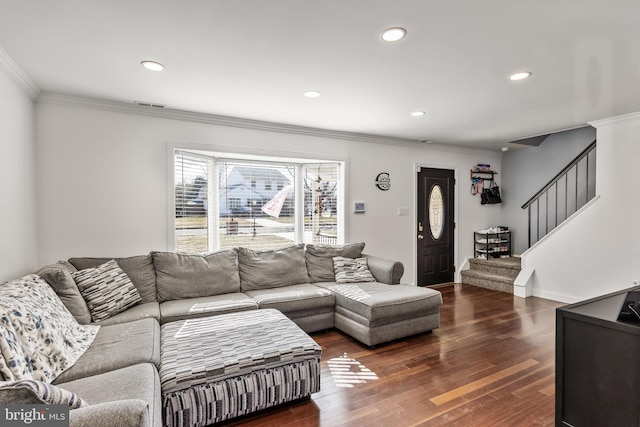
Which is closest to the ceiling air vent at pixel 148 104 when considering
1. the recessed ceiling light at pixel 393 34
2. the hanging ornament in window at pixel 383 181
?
the recessed ceiling light at pixel 393 34

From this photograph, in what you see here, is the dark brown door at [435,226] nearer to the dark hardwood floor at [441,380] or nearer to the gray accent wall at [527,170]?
the gray accent wall at [527,170]

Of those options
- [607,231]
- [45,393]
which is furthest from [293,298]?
[607,231]

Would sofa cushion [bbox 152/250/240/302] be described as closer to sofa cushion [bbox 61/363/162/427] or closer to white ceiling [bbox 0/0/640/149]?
sofa cushion [bbox 61/363/162/427]

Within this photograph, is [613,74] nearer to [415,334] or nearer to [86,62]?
[415,334]

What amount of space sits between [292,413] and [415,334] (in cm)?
173

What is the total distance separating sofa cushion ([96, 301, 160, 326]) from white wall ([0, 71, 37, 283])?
2.58ft

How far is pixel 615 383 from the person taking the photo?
1381mm

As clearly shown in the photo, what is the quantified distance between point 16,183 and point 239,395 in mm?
2494

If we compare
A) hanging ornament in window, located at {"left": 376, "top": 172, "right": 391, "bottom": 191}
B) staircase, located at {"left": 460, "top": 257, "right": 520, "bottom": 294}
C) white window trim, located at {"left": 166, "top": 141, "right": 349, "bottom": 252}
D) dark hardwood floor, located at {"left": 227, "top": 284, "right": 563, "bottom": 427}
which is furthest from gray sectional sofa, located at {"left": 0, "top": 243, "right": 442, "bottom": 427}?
staircase, located at {"left": 460, "top": 257, "right": 520, "bottom": 294}

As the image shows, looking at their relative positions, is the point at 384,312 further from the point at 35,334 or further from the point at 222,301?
the point at 35,334

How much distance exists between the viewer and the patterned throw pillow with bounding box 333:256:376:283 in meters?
3.85

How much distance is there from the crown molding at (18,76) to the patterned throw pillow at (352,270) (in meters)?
3.43

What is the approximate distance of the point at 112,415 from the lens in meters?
1.14

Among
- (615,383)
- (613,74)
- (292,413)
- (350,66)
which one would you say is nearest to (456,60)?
(350,66)
